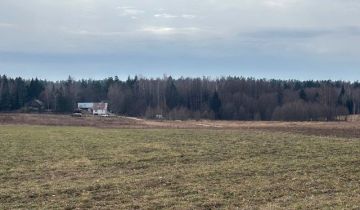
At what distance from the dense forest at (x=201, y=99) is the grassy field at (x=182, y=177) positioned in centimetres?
8645

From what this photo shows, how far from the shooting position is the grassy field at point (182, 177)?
15.0 m

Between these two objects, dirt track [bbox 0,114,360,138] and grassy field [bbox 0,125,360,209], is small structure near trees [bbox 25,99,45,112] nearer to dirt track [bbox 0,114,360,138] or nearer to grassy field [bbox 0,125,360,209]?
dirt track [bbox 0,114,360,138]

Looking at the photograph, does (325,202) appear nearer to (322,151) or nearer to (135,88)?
(322,151)

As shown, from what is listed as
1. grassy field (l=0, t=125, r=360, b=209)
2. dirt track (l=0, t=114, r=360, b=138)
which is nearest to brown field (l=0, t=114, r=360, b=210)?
grassy field (l=0, t=125, r=360, b=209)

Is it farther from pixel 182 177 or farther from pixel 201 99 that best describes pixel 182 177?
pixel 201 99

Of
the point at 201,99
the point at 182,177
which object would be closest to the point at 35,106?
the point at 201,99

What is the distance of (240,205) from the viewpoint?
14445 millimetres

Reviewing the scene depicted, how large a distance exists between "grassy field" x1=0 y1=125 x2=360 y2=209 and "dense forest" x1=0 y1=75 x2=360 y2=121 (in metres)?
86.5

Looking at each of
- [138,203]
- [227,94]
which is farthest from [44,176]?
[227,94]

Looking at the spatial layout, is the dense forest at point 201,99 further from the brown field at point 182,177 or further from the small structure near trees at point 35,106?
the brown field at point 182,177

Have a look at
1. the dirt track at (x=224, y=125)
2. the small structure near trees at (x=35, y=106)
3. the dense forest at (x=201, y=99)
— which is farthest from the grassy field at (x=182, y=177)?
the small structure near trees at (x=35, y=106)

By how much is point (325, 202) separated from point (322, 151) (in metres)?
14.2

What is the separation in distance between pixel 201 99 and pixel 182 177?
129653 millimetres

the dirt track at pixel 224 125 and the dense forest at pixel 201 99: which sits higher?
the dense forest at pixel 201 99
